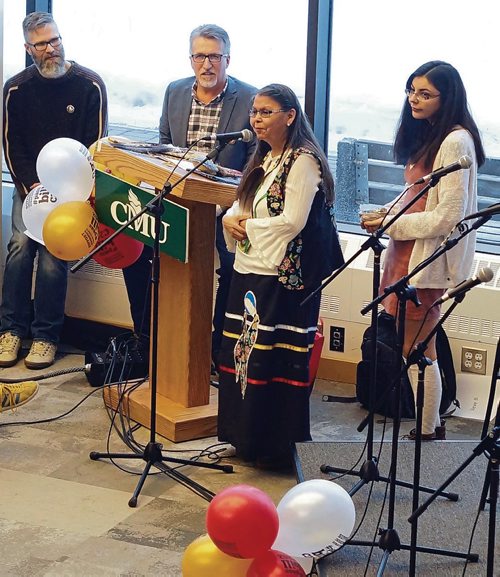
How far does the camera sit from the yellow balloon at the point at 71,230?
398 centimetres

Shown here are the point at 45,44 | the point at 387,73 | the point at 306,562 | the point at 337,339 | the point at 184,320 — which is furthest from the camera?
the point at 337,339

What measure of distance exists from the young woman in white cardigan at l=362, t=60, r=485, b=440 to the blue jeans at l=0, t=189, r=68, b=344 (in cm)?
208

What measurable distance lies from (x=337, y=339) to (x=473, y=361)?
26.9 inches

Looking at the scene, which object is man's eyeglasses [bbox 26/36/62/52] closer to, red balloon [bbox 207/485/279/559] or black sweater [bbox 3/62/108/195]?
black sweater [bbox 3/62/108/195]

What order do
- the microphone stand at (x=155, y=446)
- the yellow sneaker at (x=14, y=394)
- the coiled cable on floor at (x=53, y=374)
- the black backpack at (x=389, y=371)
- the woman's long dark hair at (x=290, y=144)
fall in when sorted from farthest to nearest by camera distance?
the coiled cable on floor at (x=53, y=374) → the black backpack at (x=389, y=371) → the yellow sneaker at (x=14, y=394) → the woman's long dark hair at (x=290, y=144) → the microphone stand at (x=155, y=446)

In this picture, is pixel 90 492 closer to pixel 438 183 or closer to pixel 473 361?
pixel 438 183

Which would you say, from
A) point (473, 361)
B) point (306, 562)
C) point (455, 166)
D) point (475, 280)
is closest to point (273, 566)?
point (306, 562)

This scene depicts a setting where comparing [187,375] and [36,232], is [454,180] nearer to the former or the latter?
[187,375]

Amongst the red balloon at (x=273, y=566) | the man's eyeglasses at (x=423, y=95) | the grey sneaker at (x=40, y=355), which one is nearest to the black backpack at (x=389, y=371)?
the man's eyeglasses at (x=423, y=95)

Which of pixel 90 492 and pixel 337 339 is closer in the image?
pixel 90 492

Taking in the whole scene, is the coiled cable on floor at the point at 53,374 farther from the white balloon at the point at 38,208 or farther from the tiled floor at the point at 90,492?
the white balloon at the point at 38,208

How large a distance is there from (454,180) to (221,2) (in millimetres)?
2058

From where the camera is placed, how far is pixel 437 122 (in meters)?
3.66

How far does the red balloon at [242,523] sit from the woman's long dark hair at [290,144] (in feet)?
4.69
